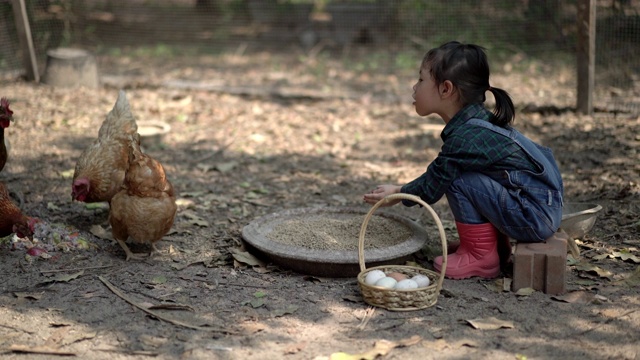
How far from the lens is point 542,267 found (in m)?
3.49

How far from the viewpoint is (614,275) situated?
12.2 feet

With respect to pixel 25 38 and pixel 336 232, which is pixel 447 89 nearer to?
pixel 336 232

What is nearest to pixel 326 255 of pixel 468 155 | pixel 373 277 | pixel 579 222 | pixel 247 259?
pixel 373 277

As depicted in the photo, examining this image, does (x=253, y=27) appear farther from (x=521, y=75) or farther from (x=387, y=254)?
(x=387, y=254)

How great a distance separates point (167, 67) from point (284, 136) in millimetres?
3644

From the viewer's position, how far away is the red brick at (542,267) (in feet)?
11.3

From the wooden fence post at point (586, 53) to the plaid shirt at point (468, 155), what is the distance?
3.69m

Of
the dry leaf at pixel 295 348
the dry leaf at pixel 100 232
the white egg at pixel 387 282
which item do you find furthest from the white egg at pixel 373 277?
the dry leaf at pixel 100 232

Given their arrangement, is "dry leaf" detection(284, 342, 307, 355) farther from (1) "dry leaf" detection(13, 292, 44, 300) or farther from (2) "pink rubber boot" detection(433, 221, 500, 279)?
(1) "dry leaf" detection(13, 292, 44, 300)

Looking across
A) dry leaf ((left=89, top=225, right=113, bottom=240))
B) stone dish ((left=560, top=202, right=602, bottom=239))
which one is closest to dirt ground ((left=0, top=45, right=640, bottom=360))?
dry leaf ((left=89, top=225, right=113, bottom=240))

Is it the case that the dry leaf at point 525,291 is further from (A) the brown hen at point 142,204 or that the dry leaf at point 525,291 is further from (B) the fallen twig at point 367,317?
(A) the brown hen at point 142,204

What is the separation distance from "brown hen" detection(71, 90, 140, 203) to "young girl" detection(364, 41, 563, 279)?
1742 millimetres

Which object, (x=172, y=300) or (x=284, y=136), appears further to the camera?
(x=284, y=136)

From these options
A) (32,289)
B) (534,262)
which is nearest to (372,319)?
(534,262)
